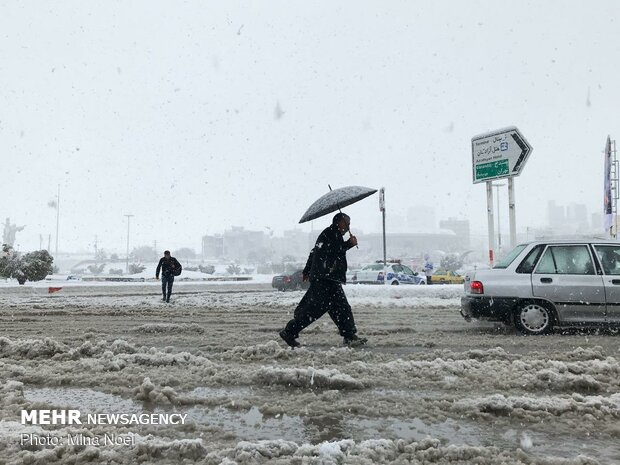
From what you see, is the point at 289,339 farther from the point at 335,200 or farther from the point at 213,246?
the point at 213,246

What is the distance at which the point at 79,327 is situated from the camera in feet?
26.7

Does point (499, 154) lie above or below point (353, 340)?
above

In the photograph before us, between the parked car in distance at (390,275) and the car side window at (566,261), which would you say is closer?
the car side window at (566,261)

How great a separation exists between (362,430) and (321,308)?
9.17 feet

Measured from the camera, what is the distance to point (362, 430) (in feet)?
9.86

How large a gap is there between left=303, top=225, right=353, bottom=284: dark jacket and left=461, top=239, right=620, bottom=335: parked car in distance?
2551 mm

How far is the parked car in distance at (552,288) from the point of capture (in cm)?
679

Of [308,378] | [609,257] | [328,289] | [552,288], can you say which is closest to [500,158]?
[609,257]

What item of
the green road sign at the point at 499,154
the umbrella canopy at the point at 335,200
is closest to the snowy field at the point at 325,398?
the umbrella canopy at the point at 335,200

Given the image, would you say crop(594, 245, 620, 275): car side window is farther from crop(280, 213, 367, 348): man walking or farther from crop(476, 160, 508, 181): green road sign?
crop(476, 160, 508, 181): green road sign

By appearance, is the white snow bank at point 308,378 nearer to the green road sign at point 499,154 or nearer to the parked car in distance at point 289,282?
the green road sign at point 499,154

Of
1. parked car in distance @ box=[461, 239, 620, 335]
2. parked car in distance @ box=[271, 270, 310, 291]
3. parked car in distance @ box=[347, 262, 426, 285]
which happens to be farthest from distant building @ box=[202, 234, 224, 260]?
parked car in distance @ box=[461, 239, 620, 335]

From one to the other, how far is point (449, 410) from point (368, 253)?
6119 inches

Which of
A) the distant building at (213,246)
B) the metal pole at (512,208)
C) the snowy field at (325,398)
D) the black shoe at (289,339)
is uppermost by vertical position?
the distant building at (213,246)
